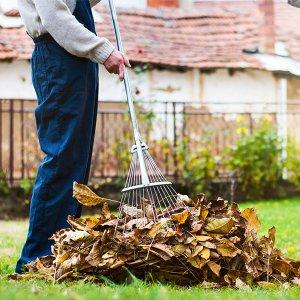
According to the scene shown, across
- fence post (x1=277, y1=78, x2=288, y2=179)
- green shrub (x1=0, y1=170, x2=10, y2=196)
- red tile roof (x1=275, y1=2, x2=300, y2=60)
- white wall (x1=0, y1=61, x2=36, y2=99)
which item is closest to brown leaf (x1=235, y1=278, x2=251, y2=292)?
green shrub (x1=0, y1=170, x2=10, y2=196)

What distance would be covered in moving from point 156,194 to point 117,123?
8963 mm

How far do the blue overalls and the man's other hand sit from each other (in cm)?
15

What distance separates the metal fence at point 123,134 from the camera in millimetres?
12259

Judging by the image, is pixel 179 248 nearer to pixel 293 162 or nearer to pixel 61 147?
pixel 61 147

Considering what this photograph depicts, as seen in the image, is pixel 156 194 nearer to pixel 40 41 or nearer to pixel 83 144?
pixel 83 144

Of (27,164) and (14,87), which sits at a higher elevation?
(14,87)

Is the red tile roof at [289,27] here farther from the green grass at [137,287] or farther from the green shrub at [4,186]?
the green shrub at [4,186]

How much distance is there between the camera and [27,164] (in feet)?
39.8

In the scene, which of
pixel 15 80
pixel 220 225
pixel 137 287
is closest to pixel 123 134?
pixel 15 80

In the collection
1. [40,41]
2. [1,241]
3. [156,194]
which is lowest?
[1,241]

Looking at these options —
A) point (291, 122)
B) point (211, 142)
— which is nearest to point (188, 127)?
point (211, 142)

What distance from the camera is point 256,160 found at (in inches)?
521

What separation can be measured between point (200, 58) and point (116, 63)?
37.6ft

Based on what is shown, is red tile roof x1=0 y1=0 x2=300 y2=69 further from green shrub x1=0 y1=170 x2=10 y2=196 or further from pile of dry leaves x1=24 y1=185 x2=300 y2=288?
pile of dry leaves x1=24 y1=185 x2=300 y2=288
